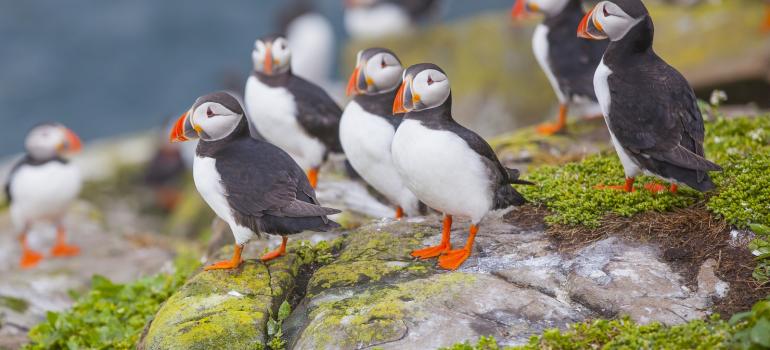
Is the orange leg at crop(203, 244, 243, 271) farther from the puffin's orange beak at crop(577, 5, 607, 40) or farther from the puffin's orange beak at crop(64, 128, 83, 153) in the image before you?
the puffin's orange beak at crop(64, 128, 83, 153)

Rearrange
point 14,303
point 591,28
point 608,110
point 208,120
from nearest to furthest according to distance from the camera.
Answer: point 208,120
point 608,110
point 591,28
point 14,303

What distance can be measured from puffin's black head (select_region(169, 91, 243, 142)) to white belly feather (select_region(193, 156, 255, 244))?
16 cm

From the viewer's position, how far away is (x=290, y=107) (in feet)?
24.2

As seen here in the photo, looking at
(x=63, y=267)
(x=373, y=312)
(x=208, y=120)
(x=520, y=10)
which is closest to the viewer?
(x=373, y=312)

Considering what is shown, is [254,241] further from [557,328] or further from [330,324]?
[557,328]

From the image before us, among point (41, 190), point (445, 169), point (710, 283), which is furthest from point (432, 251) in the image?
point (41, 190)

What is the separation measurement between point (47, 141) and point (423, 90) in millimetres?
5723

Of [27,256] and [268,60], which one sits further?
[27,256]

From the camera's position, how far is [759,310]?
4090mm

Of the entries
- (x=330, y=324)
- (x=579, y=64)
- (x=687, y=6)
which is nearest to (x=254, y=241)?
(x=330, y=324)

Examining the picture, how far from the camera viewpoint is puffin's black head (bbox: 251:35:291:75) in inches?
291

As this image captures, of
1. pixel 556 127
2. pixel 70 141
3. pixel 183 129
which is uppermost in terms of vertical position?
pixel 183 129

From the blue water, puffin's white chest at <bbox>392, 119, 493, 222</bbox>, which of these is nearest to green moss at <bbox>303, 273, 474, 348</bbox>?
puffin's white chest at <bbox>392, 119, 493, 222</bbox>

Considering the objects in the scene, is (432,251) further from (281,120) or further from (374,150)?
(281,120)
